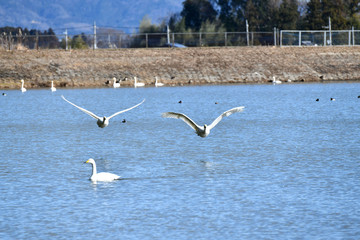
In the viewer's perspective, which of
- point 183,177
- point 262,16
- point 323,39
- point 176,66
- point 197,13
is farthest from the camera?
point 197,13

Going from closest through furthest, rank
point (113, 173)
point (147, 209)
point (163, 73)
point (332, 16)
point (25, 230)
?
point (25, 230) → point (147, 209) → point (113, 173) → point (163, 73) → point (332, 16)

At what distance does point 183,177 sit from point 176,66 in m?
45.9

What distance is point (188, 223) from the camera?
14.6m

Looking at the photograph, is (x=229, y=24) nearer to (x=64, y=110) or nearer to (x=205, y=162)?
(x=64, y=110)

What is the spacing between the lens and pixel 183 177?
63.9ft

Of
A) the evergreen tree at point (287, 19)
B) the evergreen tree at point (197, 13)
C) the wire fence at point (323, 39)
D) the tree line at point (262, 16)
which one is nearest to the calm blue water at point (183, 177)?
the wire fence at point (323, 39)

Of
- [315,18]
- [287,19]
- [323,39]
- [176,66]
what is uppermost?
[287,19]

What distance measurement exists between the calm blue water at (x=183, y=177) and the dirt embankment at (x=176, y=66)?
22.5 meters

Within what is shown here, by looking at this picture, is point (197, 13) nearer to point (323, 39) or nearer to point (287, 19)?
point (287, 19)

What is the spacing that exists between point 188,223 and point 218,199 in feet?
7.13

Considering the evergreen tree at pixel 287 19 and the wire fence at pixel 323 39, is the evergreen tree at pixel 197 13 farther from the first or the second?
the wire fence at pixel 323 39

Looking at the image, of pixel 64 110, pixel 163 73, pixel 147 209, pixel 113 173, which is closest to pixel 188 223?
pixel 147 209

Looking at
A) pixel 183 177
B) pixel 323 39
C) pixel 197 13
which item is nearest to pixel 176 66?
pixel 323 39

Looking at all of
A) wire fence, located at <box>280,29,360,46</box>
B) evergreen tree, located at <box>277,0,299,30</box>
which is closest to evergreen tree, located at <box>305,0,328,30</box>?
evergreen tree, located at <box>277,0,299,30</box>
